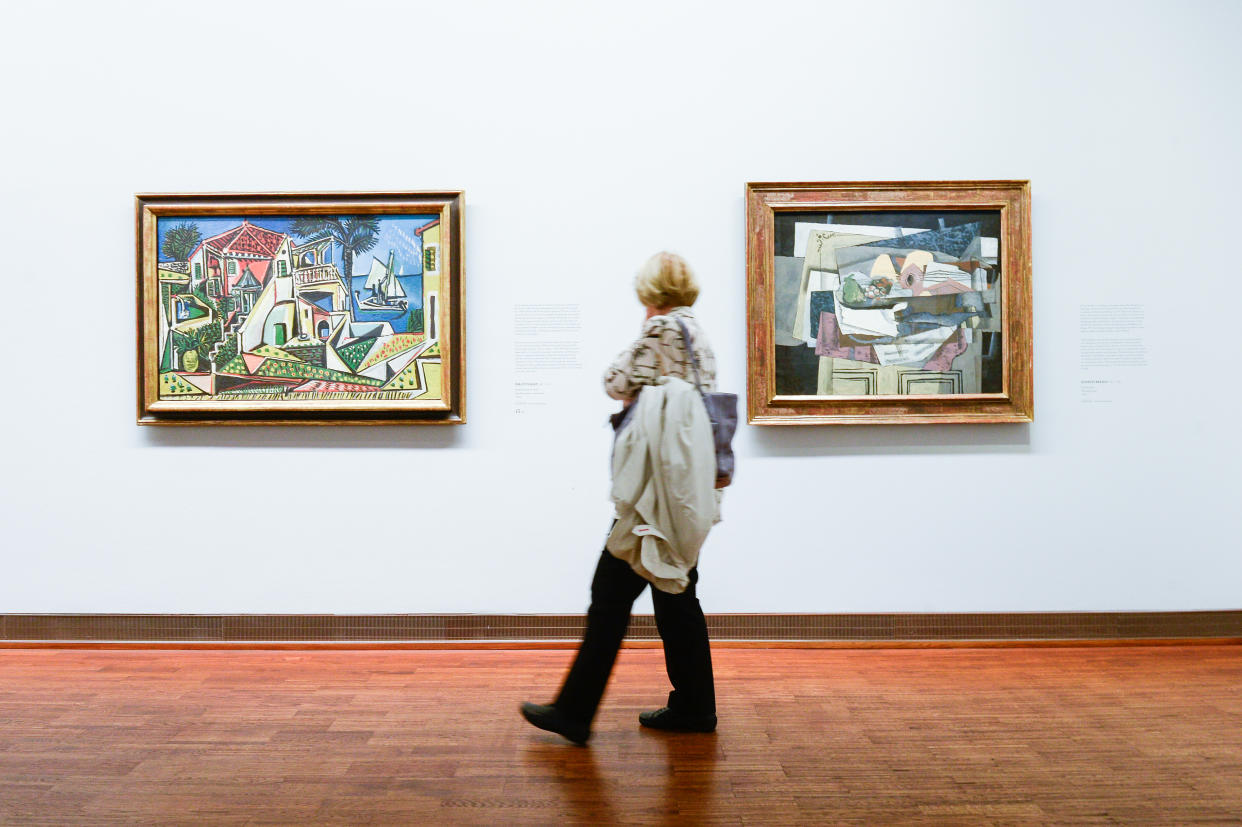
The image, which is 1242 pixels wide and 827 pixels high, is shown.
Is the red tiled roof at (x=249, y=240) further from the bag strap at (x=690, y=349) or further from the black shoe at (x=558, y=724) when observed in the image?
the black shoe at (x=558, y=724)

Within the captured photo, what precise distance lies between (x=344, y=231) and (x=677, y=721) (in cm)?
262

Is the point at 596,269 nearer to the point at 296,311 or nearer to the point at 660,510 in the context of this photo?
the point at 296,311

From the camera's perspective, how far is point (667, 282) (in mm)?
2459

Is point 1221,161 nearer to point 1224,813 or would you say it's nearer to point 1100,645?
point 1100,645

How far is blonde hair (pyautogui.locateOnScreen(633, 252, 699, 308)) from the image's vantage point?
246cm

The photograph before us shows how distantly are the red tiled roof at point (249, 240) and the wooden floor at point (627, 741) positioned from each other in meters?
1.89

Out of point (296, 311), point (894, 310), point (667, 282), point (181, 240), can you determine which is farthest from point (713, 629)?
point (181, 240)

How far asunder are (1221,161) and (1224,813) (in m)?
3.06

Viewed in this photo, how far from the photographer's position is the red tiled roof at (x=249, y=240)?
3645mm

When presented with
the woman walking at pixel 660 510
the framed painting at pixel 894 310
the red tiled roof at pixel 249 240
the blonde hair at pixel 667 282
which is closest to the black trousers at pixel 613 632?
the woman walking at pixel 660 510

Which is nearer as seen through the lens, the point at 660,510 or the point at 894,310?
the point at 660,510

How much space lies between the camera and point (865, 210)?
361 cm

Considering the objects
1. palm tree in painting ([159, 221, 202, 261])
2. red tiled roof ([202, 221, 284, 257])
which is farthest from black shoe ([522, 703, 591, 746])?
palm tree in painting ([159, 221, 202, 261])

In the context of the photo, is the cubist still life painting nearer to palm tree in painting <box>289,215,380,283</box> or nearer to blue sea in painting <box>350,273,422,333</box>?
blue sea in painting <box>350,273,422,333</box>
